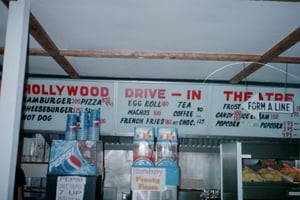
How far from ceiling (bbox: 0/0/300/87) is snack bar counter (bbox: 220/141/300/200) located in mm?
1006

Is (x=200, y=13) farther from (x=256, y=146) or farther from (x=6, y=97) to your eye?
(x=256, y=146)

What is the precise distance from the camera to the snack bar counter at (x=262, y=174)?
3.83 metres

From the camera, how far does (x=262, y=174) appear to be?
4.04 metres

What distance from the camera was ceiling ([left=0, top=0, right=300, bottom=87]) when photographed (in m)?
2.56

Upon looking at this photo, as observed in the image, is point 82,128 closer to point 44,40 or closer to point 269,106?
point 44,40

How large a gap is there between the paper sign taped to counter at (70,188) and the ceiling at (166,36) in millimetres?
1366

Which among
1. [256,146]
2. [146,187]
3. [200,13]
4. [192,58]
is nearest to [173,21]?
[200,13]

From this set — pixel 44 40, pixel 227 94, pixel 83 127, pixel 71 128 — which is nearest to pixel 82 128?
pixel 83 127

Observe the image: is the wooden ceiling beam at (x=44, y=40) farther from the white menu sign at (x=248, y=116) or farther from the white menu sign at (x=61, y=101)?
the white menu sign at (x=248, y=116)

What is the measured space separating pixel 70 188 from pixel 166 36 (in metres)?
1.79

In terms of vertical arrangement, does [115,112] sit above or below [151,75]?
below

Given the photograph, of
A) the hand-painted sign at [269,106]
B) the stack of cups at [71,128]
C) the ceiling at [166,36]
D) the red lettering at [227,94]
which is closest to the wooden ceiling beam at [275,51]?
the ceiling at [166,36]

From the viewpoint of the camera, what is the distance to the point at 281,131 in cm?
438

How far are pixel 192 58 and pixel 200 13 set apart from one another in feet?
3.30
